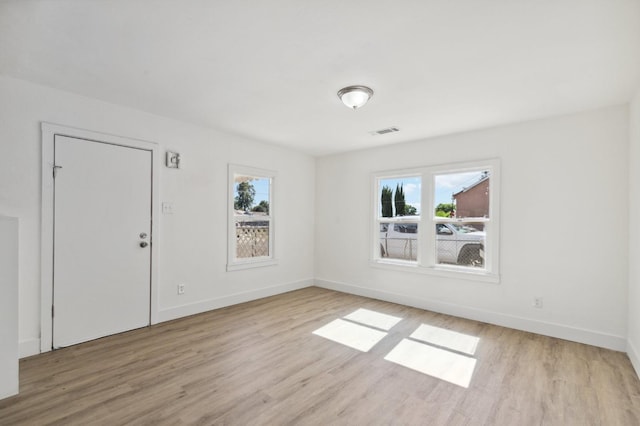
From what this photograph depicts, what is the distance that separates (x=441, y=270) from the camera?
14.3 ft

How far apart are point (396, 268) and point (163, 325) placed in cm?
337

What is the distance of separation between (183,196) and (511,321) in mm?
4489

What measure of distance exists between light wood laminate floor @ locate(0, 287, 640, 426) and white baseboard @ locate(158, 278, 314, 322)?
341mm

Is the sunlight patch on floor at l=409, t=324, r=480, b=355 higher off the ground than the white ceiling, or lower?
lower

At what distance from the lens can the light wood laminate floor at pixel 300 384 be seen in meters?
2.05

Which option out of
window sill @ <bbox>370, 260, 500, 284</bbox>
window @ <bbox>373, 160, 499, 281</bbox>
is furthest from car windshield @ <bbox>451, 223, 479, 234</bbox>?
window sill @ <bbox>370, 260, 500, 284</bbox>

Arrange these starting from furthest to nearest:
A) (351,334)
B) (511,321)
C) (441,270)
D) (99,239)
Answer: (441,270) < (511,321) < (351,334) < (99,239)

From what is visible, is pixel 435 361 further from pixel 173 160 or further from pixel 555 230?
pixel 173 160

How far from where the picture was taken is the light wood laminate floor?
205 centimetres

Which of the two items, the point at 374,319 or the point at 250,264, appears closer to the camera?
the point at 374,319

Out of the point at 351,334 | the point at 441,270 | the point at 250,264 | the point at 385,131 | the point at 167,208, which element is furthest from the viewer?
the point at 250,264

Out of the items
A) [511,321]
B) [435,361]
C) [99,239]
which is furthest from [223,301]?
[511,321]

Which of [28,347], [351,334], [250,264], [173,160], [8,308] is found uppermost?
[173,160]

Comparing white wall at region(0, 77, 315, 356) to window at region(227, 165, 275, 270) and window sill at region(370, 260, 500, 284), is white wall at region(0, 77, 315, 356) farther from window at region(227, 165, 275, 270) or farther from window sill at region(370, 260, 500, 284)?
window sill at region(370, 260, 500, 284)
